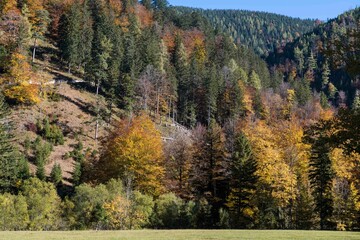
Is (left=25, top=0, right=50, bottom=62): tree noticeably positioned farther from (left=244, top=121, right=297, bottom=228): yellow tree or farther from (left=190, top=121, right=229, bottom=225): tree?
(left=244, top=121, right=297, bottom=228): yellow tree

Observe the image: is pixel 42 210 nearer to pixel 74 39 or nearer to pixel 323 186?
pixel 323 186

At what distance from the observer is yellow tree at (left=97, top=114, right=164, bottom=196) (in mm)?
41594

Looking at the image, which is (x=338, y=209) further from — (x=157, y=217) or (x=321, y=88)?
(x=321, y=88)

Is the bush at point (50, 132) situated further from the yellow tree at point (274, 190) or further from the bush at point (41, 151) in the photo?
the yellow tree at point (274, 190)

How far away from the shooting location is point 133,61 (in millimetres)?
85000

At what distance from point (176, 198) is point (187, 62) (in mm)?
76258

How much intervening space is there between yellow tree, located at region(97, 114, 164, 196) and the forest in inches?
6.0

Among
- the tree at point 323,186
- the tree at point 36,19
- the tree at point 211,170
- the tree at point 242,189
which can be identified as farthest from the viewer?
the tree at point 36,19

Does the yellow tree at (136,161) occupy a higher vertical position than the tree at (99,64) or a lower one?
lower

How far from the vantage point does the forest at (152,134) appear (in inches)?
1314

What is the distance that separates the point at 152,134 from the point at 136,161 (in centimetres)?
578

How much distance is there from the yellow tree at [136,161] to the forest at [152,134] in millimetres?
154

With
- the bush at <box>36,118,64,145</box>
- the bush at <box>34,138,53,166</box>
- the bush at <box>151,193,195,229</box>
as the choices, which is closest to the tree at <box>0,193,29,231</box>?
the bush at <box>151,193,195,229</box>

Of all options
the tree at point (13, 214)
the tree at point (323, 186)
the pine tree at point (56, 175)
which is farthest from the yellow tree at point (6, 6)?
the tree at point (323, 186)
